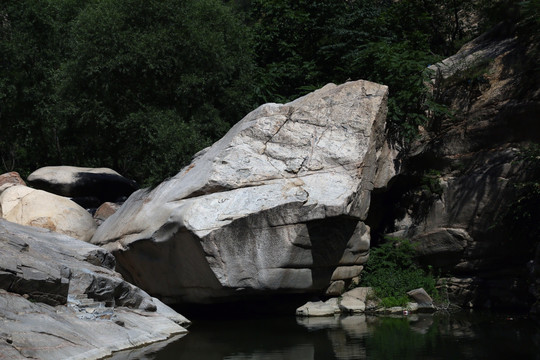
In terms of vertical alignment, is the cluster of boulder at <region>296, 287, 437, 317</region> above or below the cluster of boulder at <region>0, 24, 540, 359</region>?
below

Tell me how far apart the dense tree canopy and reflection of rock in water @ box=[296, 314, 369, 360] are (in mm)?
6309

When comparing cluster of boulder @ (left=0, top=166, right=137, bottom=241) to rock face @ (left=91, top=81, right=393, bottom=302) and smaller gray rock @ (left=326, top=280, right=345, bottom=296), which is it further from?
smaller gray rock @ (left=326, top=280, right=345, bottom=296)

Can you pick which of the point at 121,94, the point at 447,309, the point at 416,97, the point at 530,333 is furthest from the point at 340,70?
the point at 530,333

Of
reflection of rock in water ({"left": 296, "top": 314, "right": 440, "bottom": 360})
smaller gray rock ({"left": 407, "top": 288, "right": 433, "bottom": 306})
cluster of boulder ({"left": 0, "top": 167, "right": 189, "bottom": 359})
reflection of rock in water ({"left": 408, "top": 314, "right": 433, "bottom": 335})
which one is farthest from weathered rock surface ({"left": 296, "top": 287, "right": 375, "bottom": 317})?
cluster of boulder ({"left": 0, "top": 167, "right": 189, "bottom": 359})

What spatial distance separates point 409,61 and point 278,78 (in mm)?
6780

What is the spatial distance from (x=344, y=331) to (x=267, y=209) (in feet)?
11.5

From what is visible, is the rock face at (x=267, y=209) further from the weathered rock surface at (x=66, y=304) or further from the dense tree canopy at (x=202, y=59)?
the dense tree canopy at (x=202, y=59)

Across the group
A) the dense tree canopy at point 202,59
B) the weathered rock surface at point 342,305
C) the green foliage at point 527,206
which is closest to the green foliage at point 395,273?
the weathered rock surface at point 342,305

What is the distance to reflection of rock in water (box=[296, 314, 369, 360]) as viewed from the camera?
1225 centimetres

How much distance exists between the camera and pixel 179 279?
1748 centimetres

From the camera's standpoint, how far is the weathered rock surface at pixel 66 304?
36.6 ft

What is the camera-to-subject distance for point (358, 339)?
13695 millimetres

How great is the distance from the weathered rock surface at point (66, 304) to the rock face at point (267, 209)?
4.67 feet

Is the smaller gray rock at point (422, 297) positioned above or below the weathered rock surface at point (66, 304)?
below
